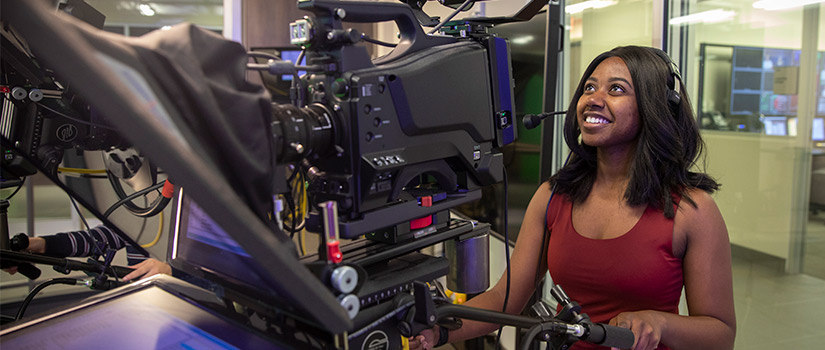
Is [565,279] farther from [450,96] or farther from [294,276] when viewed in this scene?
[294,276]

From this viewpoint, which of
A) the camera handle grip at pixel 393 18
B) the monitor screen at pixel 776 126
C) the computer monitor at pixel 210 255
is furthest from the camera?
the monitor screen at pixel 776 126

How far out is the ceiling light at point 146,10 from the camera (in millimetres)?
3789

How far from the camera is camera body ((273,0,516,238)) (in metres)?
0.80

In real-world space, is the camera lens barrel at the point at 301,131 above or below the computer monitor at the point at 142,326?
above

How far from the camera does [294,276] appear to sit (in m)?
0.57

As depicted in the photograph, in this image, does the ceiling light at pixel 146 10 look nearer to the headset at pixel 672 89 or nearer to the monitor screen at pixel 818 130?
the headset at pixel 672 89

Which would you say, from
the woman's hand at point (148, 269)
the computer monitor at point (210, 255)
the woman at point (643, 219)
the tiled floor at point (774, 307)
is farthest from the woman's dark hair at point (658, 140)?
the woman's hand at point (148, 269)

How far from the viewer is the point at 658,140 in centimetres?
133

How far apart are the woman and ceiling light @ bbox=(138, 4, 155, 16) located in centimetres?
330

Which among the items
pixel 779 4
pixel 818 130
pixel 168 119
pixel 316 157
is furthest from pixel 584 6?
pixel 168 119

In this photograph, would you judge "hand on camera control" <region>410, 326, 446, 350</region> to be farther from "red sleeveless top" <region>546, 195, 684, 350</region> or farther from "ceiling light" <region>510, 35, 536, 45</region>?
"ceiling light" <region>510, 35, 536, 45</region>

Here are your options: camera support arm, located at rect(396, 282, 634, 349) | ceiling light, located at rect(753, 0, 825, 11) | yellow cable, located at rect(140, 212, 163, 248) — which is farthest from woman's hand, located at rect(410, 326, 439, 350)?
ceiling light, located at rect(753, 0, 825, 11)

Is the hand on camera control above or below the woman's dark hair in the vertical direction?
below

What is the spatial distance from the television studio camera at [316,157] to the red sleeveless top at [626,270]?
43cm
